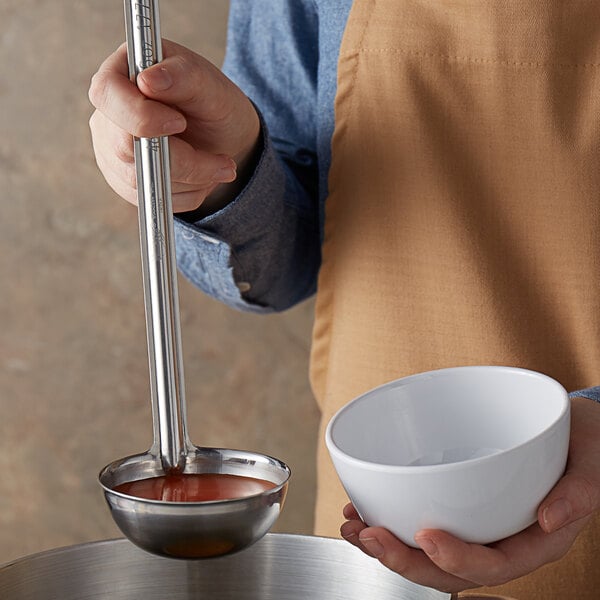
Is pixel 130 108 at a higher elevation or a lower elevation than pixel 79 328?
higher

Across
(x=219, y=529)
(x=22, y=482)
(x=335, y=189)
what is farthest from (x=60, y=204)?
(x=219, y=529)

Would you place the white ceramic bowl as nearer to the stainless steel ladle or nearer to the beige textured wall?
the stainless steel ladle

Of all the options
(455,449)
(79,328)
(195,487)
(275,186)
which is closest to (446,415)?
(455,449)

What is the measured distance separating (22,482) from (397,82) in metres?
0.73

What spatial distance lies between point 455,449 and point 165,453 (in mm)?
146

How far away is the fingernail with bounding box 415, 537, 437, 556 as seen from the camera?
1.15 ft

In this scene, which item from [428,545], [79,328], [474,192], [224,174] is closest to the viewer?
[428,545]

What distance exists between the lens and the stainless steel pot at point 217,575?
1.30ft

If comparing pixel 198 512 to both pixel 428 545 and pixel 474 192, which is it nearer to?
pixel 428 545

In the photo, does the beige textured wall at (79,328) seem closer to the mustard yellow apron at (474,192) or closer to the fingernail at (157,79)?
the mustard yellow apron at (474,192)

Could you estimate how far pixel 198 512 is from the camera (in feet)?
1.20

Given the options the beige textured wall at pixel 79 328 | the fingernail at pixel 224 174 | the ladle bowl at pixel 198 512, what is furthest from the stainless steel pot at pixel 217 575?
the beige textured wall at pixel 79 328

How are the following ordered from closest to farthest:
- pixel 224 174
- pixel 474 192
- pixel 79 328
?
1. pixel 224 174
2. pixel 474 192
3. pixel 79 328

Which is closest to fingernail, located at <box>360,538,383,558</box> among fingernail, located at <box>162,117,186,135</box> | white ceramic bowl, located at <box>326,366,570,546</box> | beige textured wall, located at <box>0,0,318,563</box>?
white ceramic bowl, located at <box>326,366,570,546</box>
